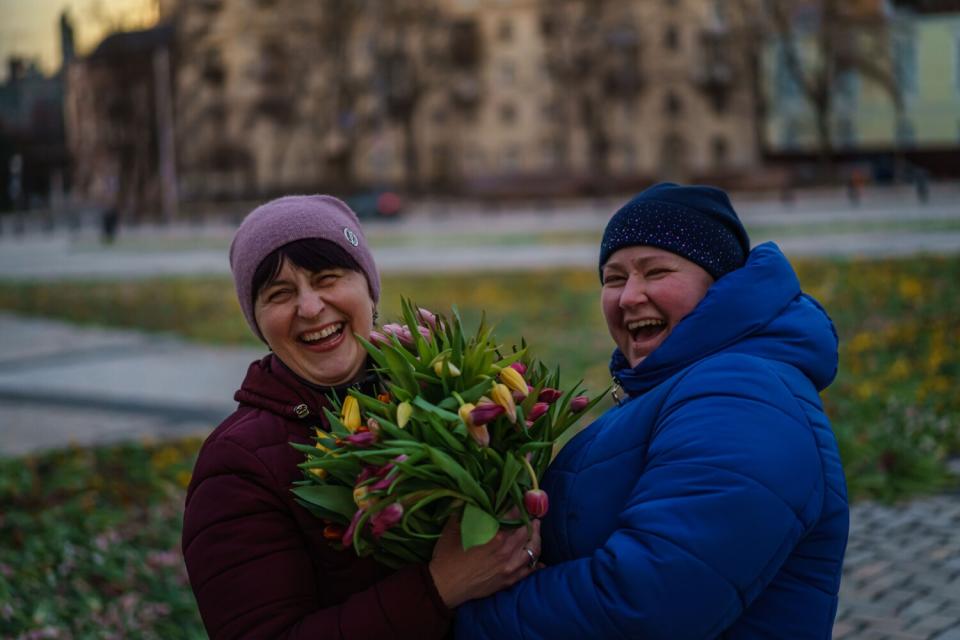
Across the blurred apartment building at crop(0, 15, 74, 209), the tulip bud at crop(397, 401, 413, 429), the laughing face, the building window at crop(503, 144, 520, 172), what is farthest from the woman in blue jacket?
the building window at crop(503, 144, 520, 172)

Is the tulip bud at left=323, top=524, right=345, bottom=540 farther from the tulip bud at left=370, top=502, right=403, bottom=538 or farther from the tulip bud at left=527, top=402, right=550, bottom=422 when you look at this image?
the tulip bud at left=527, top=402, right=550, bottom=422

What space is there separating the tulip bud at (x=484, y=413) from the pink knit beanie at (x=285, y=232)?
0.68 metres

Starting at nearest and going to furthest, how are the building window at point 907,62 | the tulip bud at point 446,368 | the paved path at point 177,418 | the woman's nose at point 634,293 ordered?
the tulip bud at point 446,368
the woman's nose at point 634,293
the paved path at point 177,418
the building window at point 907,62

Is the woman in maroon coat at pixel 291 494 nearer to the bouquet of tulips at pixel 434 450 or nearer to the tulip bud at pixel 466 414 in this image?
the bouquet of tulips at pixel 434 450

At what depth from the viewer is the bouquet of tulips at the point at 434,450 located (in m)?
2.08

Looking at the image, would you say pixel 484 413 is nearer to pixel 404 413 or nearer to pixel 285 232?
pixel 404 413

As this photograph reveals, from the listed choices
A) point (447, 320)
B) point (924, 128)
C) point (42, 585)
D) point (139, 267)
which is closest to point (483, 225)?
point (139, 267)

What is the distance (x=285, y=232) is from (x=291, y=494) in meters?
0.58

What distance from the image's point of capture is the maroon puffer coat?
2.22 meters

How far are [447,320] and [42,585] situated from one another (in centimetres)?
388

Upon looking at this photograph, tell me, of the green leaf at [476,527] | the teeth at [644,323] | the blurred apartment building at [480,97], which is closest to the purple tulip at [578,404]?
the teeth at [644,323]

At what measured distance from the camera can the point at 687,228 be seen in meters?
2.37

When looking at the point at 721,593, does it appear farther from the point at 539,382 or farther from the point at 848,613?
the point at 848,613

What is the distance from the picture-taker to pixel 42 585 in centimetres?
548
